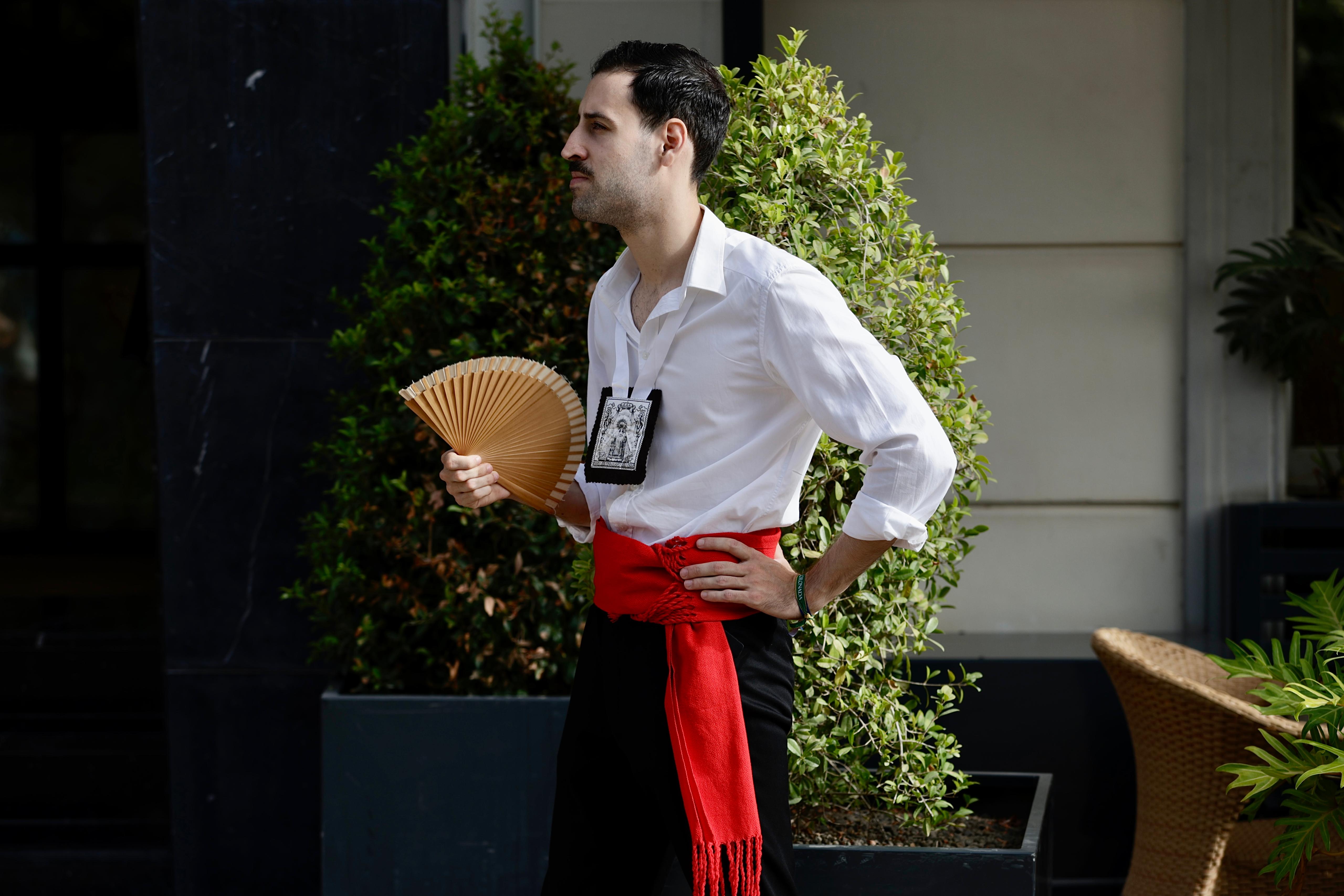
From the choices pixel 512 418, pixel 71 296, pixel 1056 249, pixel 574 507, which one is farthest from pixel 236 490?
pixel 71 296

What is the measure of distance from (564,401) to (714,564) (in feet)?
1.29

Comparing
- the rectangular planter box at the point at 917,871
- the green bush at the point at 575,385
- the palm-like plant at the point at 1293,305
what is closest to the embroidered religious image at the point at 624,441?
the green bush at the point at 575,385

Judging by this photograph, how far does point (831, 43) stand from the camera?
14.0ft

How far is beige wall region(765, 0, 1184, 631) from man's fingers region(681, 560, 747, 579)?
263 cm

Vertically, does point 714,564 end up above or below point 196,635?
above

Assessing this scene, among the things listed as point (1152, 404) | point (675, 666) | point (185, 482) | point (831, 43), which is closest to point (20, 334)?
point (185, 482)

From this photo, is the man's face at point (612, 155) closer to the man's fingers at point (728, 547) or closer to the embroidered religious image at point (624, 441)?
the embroidered religious image at point (624, 441)

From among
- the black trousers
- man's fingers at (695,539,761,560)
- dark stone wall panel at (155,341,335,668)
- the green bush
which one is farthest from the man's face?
dark stone wall panel at (155,341,335,668)

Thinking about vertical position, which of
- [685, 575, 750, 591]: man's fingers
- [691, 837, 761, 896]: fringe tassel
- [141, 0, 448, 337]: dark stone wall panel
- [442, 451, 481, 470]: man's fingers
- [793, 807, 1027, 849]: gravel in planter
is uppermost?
[141, 0, 448, 337]: dark stone wall panel

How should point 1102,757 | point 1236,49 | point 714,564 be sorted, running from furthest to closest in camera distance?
point 1236,49
point 1102,757
point 714,564

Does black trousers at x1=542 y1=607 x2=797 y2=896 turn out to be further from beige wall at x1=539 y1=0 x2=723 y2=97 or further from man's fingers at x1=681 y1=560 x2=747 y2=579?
beige wall at x1=539 y1=0 x2=723 y2=97

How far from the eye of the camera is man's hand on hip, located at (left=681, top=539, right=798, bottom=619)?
188 centimetres

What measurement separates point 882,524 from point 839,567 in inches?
5.2

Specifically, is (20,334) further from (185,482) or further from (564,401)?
(564,401)
